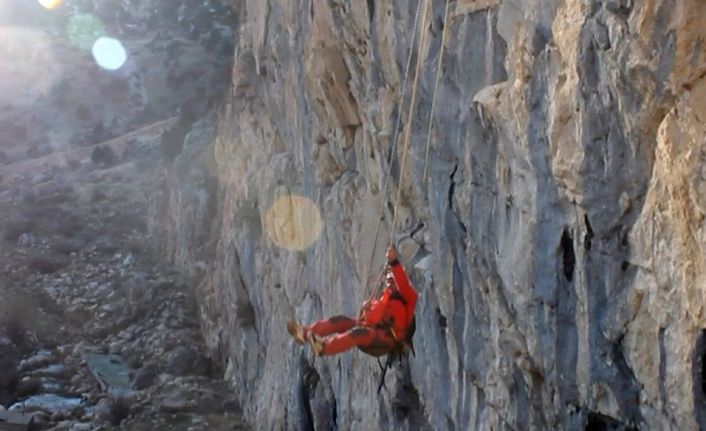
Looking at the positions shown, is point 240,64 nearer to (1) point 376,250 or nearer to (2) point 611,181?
(1) point 376,250

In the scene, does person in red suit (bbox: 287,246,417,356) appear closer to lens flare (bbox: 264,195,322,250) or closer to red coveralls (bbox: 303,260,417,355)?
red coveralls (bbox: 303,260,417,355)

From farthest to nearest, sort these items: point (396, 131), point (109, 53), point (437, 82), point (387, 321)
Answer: point (109, 53), point (396, 131), point (387, 321), point (437, 82)

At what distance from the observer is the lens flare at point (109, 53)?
186 ft

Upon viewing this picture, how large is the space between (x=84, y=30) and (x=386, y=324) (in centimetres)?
5967

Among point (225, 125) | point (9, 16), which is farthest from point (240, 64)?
point (9, 16)

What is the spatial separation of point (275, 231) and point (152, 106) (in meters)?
35.2

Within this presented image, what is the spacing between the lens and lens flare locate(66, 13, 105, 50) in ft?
200

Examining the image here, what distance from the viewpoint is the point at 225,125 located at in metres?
24.0

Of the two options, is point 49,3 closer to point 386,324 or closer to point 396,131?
point 396,131

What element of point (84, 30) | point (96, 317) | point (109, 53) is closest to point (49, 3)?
point (84, 30)

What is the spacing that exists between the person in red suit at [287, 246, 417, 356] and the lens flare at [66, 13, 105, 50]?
55.6 metres

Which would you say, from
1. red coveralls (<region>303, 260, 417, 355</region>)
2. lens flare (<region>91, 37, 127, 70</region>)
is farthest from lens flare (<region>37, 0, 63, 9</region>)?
red coveralls (<region>303, 260, 417, 355</region>)

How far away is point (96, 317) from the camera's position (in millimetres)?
26625

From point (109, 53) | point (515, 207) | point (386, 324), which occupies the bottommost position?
point (386, 324)
